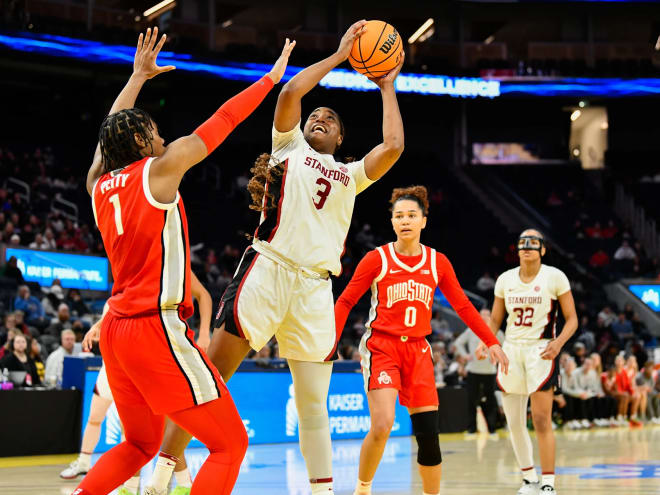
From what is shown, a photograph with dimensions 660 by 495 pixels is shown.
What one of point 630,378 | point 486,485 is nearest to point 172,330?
point 486,485

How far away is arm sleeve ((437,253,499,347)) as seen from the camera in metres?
6.67

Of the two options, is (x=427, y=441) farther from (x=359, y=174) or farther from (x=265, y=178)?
(x=265, y=178)

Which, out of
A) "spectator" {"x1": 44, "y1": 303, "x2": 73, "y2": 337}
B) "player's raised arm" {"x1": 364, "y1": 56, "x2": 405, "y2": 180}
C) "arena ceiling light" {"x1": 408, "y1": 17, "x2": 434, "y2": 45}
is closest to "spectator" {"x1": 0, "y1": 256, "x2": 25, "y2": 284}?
"spectator" {"x1": 44, "y1": 303, "x2": 73, "y2": 337}

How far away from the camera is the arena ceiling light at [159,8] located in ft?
97.5

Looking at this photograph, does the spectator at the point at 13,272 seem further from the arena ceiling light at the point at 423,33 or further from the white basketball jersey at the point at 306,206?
the arena ceiling light at the point at 423,33

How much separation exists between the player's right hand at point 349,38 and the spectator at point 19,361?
788cm

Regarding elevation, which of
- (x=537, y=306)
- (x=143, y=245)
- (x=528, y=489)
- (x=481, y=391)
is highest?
(x=143, y=245)

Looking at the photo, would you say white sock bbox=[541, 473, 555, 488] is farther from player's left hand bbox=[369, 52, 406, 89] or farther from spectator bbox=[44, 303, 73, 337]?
spectator bbox=[44, 303, 73, 337]

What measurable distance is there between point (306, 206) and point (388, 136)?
606 millimetres

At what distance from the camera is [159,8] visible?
97.8ft

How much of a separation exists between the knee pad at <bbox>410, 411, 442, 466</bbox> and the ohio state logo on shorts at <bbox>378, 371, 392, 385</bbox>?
323mm

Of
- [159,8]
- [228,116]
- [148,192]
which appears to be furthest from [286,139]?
[159,8]

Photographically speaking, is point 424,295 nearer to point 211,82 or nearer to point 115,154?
point 115,154

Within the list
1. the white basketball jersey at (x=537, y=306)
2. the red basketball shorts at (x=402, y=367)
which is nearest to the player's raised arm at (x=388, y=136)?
the red basketball shorts at (x=402, y=367)
